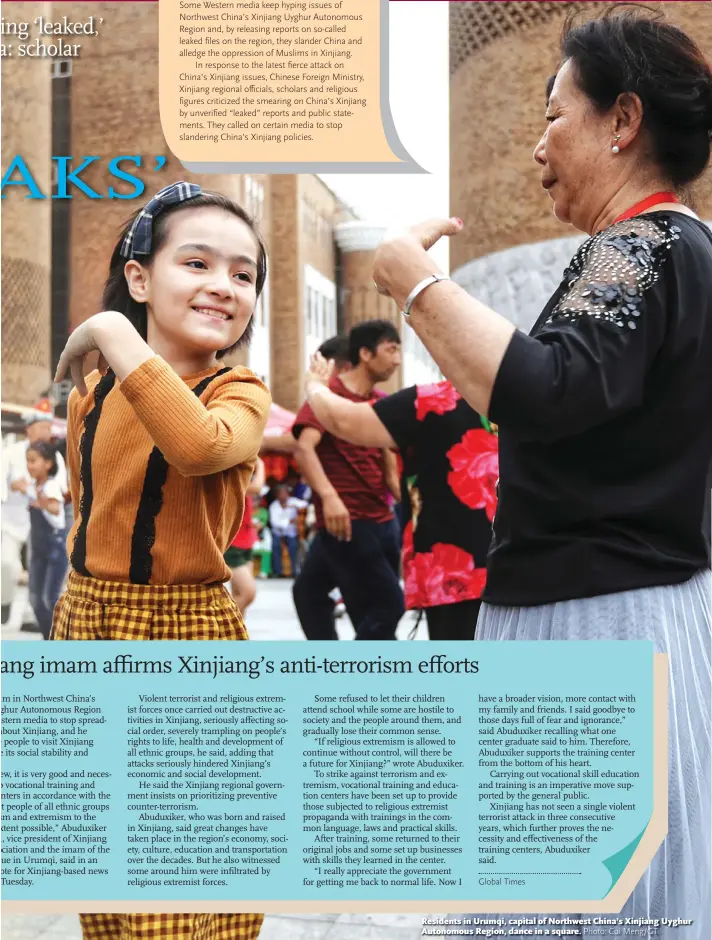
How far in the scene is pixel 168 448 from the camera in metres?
1.44

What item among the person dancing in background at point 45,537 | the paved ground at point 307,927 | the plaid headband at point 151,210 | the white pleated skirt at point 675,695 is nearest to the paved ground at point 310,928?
the paved ground at point 307,927

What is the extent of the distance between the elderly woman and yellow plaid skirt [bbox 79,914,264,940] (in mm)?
605

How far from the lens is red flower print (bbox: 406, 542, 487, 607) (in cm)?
253

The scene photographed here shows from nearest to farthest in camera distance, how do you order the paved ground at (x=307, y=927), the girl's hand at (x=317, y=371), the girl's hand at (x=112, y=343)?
the girl's hand at (x=112, y=343), the paved ground at (x=307, y=927), the girl's hand at (x=317, y=371)

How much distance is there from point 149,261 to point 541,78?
0.94m

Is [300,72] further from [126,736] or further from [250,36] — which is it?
[126,736]

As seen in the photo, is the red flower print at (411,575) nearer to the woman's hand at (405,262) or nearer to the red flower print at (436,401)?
the red flower print at (436,401)

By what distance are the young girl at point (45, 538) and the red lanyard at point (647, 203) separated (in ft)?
10.2

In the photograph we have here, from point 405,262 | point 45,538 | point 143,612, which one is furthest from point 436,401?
point 45,538

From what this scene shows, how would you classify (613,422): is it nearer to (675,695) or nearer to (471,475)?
(675,695)

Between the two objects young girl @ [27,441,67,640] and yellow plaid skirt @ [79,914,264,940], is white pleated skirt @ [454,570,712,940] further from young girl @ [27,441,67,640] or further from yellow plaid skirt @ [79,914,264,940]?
young girl @ [27,441,67,640]

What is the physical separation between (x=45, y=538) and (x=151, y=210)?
116 inches

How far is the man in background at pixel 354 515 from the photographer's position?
→ 3656 mm

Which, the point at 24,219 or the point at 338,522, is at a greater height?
the point at 24,219
